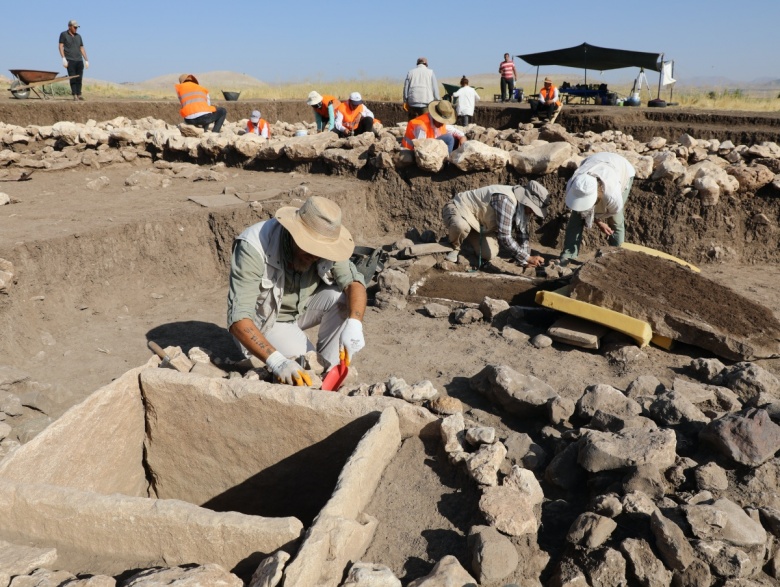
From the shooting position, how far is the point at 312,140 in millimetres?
8977

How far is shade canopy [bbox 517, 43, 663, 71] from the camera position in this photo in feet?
48.6

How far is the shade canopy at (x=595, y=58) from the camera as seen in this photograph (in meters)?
14.8

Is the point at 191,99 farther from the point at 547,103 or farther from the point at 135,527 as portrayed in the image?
the point at 135,527

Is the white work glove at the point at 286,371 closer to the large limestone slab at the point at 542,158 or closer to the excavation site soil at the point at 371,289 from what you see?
the excavation site soil at the point at 371,289

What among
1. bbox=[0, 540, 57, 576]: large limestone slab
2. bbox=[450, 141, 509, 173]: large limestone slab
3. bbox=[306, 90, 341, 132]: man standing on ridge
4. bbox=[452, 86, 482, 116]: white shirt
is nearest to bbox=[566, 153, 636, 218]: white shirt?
bbox=[450, 141, 509, 173]: large limestone slab

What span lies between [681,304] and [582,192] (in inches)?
63.6

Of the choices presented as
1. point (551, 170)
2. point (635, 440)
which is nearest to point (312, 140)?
point (551, 170)

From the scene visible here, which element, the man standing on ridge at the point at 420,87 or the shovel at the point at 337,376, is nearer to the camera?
the shovel at the point at 337,376

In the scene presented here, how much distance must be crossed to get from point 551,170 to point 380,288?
2868 mm

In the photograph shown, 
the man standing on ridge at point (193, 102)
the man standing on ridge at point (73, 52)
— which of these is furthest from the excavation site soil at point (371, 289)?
the man standing on ridge at point (73, 52)

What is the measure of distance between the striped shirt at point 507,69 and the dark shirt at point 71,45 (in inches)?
401

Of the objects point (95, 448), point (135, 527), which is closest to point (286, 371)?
point (95, 448)

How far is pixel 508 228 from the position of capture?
608 cm

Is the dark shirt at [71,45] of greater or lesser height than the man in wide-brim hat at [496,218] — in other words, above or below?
above
